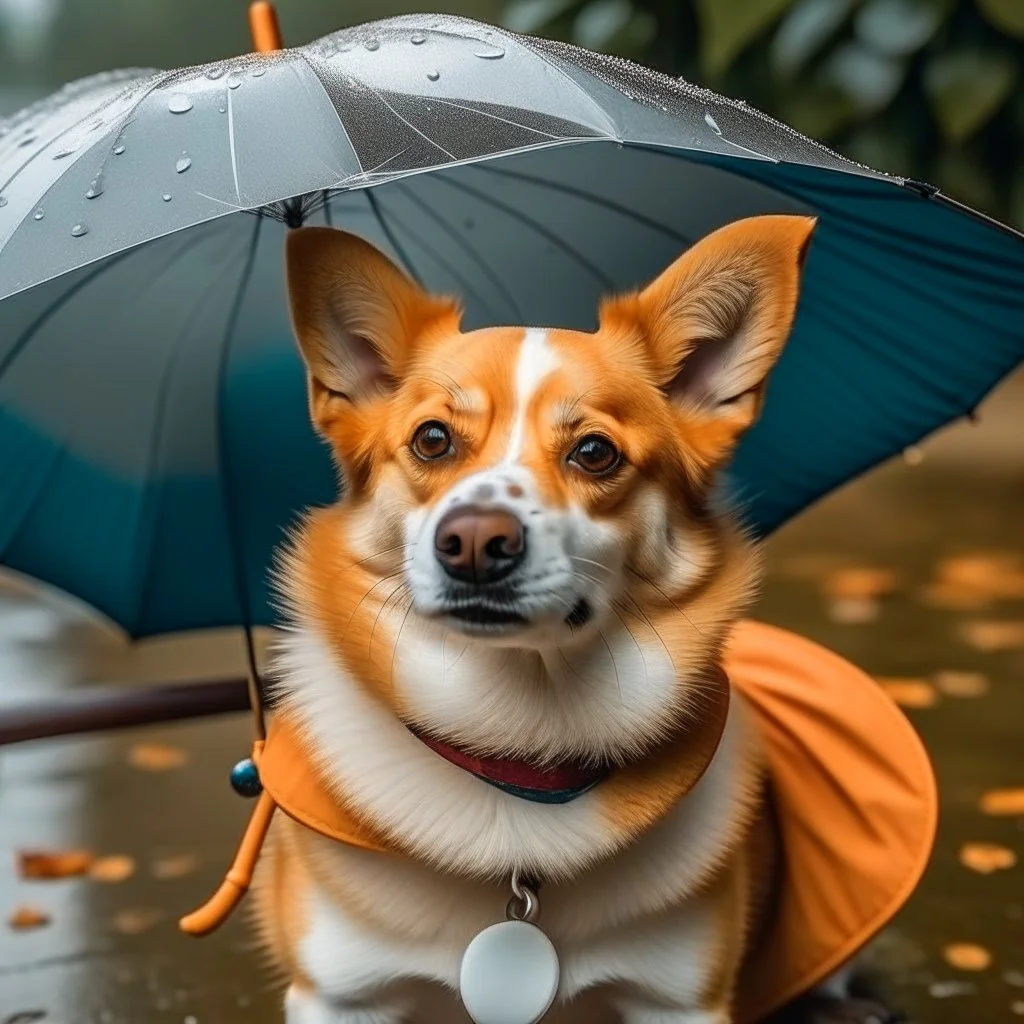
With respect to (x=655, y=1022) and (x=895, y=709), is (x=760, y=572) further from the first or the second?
(x=655, y=1022)

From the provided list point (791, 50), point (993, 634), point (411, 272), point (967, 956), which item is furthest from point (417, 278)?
point (791, 50)

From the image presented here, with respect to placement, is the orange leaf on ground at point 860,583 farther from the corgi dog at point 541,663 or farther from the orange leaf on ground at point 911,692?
the corgi dog at point 541,663

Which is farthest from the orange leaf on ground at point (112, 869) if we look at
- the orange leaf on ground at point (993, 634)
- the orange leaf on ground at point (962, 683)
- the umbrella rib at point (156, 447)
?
the orange leaf on ground at point (993, 634)

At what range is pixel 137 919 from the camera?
234 centimetres

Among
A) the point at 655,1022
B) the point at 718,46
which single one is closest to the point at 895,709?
the point at 655,1022

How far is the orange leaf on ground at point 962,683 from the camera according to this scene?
3213mm

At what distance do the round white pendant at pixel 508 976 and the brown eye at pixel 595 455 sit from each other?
1.61 feet

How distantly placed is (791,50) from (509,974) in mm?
4804

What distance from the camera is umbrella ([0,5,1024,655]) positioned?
70.2 inches

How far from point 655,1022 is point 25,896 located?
4.21ft

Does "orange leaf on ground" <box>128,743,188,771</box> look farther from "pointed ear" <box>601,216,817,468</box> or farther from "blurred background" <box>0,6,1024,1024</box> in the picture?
"pointed ear" <box>601,216,817,468</box>

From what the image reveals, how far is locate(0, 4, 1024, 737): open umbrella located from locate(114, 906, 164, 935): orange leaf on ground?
1.58 ft

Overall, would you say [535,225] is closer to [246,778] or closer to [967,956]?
[246,778]

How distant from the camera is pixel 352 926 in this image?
1.56m
